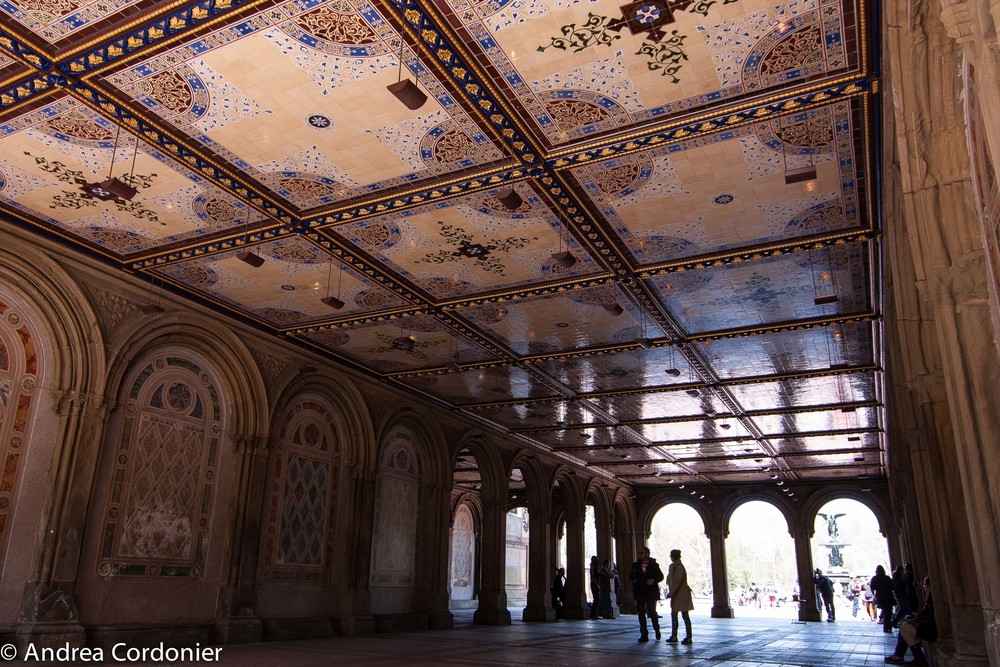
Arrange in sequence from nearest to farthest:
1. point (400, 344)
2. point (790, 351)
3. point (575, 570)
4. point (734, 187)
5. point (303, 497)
→ 1. point (734, 187)
2. point (400, 344)
3. point (790, 351)
4. point (303, 497)
5. point (575, 570)

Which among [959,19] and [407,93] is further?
[407,93]

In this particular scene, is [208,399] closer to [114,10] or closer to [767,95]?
[114,10]

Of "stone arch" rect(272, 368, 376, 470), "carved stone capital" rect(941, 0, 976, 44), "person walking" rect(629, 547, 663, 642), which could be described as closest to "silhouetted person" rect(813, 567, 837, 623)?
"person walking" rect(629, 547, 663, 642)

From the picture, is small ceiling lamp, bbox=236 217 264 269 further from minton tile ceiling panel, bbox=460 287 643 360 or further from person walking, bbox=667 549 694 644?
person walking, bbox=667 549 694 644

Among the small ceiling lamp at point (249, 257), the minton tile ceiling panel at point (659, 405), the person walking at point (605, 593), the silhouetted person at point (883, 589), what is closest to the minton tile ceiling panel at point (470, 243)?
the small ceiling lamp at point (249, 257)

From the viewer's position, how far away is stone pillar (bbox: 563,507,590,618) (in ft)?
62.6

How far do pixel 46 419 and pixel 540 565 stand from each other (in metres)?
12.7

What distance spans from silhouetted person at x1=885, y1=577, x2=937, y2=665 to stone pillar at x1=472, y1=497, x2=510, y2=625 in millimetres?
8318

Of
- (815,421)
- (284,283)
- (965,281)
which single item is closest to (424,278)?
(284,283)

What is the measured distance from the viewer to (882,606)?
14086 mm

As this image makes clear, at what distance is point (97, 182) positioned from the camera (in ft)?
22.0

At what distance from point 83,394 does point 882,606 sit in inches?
560

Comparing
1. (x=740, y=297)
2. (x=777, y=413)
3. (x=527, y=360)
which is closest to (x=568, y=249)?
(x=740, y=297)

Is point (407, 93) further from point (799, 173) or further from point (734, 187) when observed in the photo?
point (799, 173)
